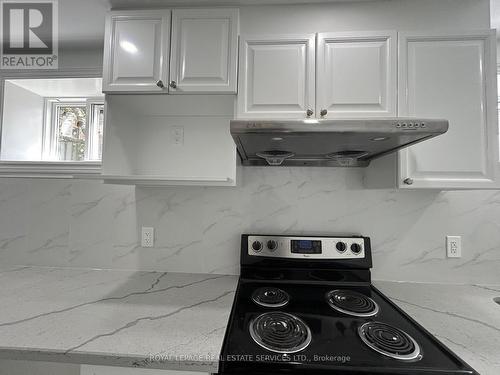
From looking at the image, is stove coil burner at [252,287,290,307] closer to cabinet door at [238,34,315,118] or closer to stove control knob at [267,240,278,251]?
stove control knob at [267,240,278,251]

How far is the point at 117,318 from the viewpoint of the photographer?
869mm

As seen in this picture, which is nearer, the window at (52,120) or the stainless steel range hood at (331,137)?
the stainless steel range hood at (331,137)

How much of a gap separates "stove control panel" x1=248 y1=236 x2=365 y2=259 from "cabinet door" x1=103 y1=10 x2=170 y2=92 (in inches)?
39.1

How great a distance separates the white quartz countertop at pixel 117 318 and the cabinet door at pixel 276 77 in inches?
35.8

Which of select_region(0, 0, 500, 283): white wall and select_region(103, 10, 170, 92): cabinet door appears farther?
select_region(0, 0, 500, 283): white wall

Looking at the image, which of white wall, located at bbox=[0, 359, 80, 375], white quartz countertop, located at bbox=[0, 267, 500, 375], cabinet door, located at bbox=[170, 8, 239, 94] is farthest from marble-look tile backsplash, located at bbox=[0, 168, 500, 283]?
white wall, located at bbox=[0, 359, 80, 375]

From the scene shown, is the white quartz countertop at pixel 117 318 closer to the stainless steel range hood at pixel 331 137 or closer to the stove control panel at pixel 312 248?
the stove control panel at pixel 312 248

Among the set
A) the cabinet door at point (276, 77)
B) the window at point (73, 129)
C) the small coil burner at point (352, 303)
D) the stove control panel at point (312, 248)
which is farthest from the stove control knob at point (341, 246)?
the window at point (73, 129)

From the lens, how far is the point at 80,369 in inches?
28.1

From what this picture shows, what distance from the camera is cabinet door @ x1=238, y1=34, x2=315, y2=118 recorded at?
109cm

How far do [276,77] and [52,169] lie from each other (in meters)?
1.58

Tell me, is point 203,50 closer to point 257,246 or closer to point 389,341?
point 257,246

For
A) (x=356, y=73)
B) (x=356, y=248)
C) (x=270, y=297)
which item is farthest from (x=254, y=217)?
(x=356, y=73)

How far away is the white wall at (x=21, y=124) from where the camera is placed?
163cm
